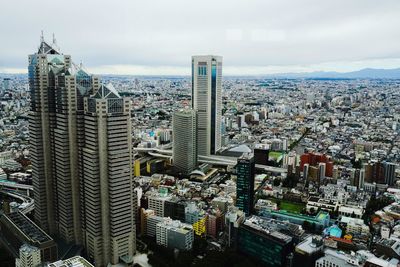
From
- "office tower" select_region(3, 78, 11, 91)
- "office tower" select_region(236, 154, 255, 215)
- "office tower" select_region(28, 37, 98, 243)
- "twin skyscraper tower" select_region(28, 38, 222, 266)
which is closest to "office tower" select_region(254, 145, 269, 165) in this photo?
"office tower" select_region(236, 154, 255, 215)

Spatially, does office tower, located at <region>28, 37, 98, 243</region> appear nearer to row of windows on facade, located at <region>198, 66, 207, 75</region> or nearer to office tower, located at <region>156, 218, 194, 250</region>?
office tower, located at <region>156, 218, 194, 250</region>

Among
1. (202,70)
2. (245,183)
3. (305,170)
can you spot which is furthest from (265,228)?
(202,70)

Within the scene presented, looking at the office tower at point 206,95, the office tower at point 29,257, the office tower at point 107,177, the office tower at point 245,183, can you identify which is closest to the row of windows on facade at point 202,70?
the office tower at point 206,95

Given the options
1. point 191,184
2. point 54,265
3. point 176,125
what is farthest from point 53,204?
point 176,125

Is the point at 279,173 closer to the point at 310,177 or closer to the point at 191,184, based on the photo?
the point at 310,177

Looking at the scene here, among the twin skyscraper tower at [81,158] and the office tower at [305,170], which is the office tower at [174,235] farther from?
the office tower at [305,170]
